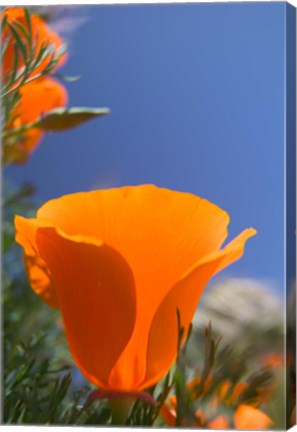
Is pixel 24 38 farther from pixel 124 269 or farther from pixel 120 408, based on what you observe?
Result: pixel 120 408

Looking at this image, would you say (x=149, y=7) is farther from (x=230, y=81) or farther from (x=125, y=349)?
(x=125, y=349)

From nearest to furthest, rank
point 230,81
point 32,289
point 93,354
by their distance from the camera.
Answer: point 93,354
point 32,289
point 230,81

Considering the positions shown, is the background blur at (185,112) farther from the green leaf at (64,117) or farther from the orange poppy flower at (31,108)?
the green leaf at (64,117)

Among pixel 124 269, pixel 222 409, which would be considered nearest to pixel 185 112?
pixel 124 269

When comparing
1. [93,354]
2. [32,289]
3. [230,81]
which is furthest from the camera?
[230,81]

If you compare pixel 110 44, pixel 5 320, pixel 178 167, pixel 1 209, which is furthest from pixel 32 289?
pixel 110 44

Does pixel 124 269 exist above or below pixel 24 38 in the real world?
below
